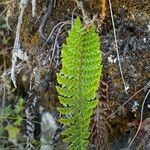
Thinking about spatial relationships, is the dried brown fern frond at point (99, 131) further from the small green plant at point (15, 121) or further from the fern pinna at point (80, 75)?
the small green plant at point (15, 121)

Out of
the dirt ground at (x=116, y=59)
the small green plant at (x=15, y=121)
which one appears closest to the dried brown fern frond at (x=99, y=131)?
the dirt ground at (x=116, y=59)

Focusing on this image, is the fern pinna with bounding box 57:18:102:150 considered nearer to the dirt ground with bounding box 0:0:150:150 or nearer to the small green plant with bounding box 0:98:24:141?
the dirt ground with bounding box 0:0:150:150

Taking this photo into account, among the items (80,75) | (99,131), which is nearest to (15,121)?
(99,131)

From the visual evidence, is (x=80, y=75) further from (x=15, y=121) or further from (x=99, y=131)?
(x=15, y=121)

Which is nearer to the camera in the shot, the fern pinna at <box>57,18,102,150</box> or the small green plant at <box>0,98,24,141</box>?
the fern pinna at <box>57,18,102,150</box>

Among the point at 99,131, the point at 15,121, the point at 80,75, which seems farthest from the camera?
the point at 15,121

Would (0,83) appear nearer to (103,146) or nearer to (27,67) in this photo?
(27,67)

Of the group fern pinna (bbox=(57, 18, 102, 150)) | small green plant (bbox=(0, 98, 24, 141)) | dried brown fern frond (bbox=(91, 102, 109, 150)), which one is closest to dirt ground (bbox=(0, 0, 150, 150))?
dried brown fern frond (bbox=(91, 102, 109, 150))

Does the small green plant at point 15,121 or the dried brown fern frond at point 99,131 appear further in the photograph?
the small green plant at point 15,121
